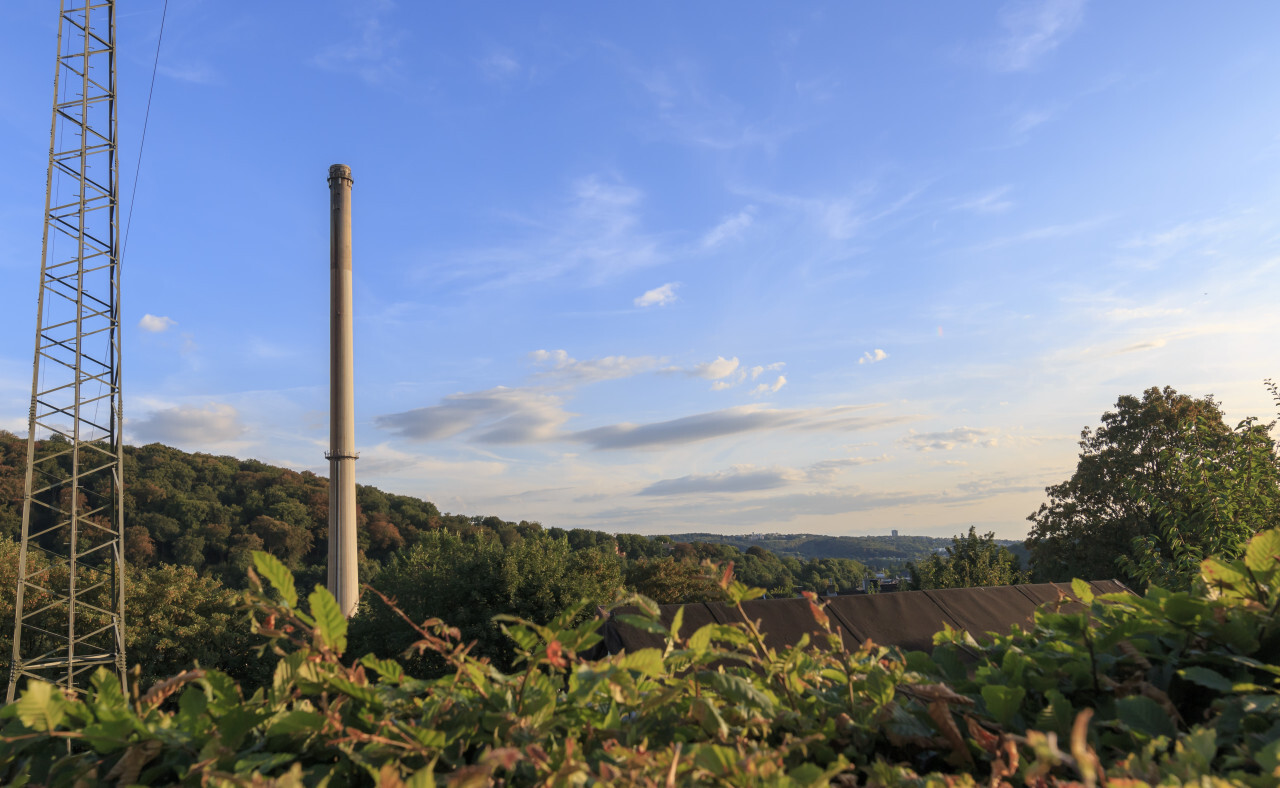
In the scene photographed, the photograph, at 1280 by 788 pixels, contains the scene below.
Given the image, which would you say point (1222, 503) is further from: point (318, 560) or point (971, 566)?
point (318, 560)

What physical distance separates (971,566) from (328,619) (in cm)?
3382

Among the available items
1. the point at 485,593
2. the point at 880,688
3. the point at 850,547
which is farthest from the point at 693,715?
the point at 850,547

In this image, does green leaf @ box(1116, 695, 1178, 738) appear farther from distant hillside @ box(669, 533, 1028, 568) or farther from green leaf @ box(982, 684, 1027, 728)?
distant hillside @ box(669, 533, 1028, 568)

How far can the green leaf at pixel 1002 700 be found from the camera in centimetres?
128

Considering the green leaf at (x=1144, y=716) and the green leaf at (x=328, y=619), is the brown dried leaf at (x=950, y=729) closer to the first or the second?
the green leaf at (x=1144, y=716)

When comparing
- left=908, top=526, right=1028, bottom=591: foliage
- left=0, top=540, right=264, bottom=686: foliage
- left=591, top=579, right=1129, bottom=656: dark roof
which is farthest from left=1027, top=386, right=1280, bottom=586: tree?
left=0, top=540, right=264, bottom=686: foliage

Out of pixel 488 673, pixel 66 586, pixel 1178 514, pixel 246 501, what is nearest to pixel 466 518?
pixel 246 501

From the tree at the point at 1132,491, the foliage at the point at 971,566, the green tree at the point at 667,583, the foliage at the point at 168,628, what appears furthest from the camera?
the green tree at the point at 667,583

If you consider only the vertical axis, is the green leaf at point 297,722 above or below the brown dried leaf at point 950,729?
above

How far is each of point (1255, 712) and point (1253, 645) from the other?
20cm

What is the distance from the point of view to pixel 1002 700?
1.28 meters

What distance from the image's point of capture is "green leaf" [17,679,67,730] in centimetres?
113

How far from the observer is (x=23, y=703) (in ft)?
3.76

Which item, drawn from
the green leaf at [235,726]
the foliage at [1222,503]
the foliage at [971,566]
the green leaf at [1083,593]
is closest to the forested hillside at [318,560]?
the green leaf at [235,726]
